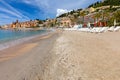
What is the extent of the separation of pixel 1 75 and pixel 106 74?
3960mm

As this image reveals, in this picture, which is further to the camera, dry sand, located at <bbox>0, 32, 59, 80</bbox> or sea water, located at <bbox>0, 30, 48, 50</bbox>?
sea water, located at <bbox>0, 30, 48, 50</bbox>

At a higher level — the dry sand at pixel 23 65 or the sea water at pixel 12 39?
the dry sand at pixel 23 65

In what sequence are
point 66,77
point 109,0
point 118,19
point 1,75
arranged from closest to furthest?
1. point 66,77
2. point 1,75
3. point 118,19
4. point 109,0

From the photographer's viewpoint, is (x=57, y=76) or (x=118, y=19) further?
(x=118, y=19)

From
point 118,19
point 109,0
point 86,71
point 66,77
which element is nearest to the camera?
point 66,77

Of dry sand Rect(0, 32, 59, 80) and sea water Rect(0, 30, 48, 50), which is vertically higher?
dry sand Rect(0, 32, 59, 80)

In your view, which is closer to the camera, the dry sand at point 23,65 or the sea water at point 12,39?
the dry sand at point 23,65

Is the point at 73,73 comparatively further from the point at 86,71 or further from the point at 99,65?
the point at 99,65

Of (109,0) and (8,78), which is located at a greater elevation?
(109,0)

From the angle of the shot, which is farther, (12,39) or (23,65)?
(12,39)

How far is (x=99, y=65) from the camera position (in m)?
7.52

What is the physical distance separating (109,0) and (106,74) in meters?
172

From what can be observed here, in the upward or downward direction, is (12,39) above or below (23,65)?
below

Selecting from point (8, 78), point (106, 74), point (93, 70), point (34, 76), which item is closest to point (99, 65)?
point (93, 70)
